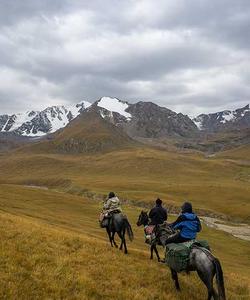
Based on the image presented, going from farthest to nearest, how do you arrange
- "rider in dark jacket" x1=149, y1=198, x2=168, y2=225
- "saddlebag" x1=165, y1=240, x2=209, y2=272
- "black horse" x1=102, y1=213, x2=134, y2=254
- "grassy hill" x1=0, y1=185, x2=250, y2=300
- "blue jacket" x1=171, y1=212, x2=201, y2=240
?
1. "black horse" x1=102, y1=213, x2=134, y2=254
2. "rider in dark jacket" x1=149, y1=198, x2=168, y2=225
3. "blue jacket" x1=171, y1=212, x2=201, y2=240
4. "saddlebag" x1=165, y1=240, x2=209, y2=272
5. "grassy hill" x1=0, y1=185, x2=250, y2=300

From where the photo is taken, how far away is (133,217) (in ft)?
258

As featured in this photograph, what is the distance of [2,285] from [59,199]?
270 ft

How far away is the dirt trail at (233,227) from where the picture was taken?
75875 mm

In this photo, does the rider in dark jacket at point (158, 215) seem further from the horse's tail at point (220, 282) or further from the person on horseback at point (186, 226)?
the horse's tail at point (220, 282)

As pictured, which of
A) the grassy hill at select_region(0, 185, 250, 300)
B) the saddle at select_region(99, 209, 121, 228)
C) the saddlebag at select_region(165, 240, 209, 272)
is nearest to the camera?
the grassy hill at select_region(0, 185, 250, 300)

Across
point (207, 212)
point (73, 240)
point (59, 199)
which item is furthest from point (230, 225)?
point (73, 240)

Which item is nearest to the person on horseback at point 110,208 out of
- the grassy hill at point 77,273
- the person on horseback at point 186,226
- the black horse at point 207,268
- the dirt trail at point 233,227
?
the grassy hill at point 77,273

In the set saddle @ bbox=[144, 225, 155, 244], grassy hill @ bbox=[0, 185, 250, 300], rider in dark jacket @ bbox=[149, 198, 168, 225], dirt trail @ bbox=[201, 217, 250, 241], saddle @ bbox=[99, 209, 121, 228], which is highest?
rider in dark jacket @ bbox=[149, 198, 168, 225]

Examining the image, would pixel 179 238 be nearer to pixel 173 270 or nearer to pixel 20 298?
pixel 173 270

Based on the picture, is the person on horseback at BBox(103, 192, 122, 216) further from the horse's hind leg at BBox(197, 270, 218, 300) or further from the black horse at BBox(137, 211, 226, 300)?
the horse's hind leg at BBox(197, 270, 218, 300)

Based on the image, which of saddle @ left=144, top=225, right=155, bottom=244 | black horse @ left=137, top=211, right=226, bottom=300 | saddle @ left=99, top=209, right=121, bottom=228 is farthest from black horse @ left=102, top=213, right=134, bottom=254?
black horse @ left=137, top=211, right=226, bottom=300

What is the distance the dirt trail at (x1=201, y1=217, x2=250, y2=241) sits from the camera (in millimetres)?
75875

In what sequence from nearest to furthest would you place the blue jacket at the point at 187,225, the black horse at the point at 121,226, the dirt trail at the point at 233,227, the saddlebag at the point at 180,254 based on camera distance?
the saddlebag at the point at 180,254 < the blue jacket at the point at 187,225 < the black horse at the point at 121,226 < the dirt trail at the point at 233,227

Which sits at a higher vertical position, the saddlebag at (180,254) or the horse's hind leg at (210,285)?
the saddlebag at (180,254)
